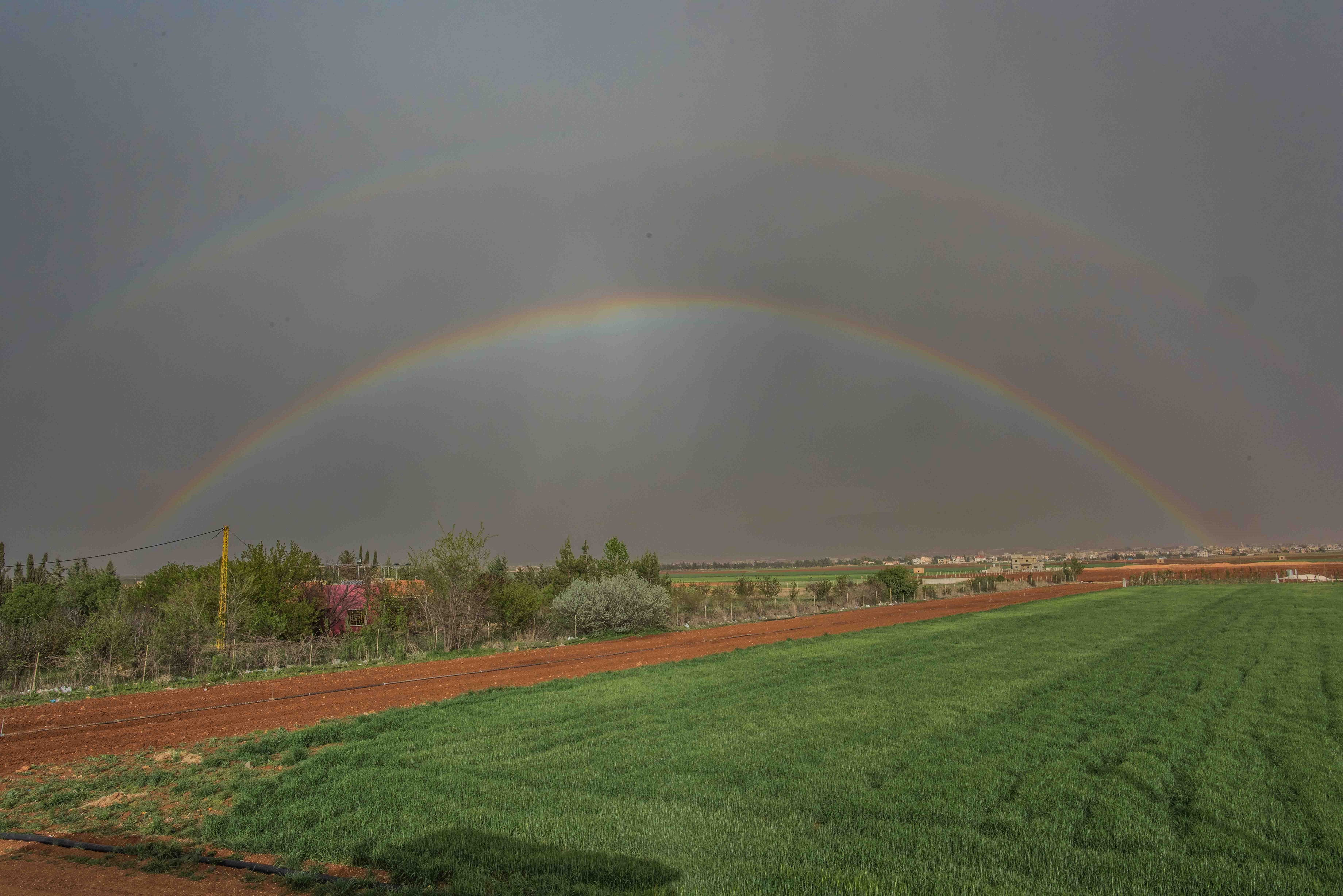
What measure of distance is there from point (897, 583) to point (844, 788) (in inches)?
2006

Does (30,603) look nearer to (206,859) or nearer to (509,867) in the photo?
(206,859)

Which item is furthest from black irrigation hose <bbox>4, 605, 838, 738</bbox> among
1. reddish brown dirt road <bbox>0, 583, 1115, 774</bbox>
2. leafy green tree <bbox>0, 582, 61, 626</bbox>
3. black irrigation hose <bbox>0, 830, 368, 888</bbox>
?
leafy green tree <bbox>0, 582, 61, 626</bbox>

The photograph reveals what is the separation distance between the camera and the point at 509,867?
5336mm

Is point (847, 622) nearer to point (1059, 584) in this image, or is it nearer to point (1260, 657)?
point (1260, 657)

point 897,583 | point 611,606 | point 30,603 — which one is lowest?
point 897,583

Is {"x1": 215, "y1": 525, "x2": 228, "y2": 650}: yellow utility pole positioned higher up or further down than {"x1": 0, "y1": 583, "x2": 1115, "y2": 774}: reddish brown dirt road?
higher up

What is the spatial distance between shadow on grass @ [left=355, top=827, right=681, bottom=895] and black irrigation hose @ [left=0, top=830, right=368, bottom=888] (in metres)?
0.34

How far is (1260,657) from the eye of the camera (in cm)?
1555

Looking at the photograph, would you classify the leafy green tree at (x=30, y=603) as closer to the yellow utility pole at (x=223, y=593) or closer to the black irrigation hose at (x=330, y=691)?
the yellow utility pole at (x=223, y=593)

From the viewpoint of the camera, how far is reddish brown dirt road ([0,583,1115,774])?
34.1ft

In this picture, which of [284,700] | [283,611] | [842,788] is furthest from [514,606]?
[842,788]

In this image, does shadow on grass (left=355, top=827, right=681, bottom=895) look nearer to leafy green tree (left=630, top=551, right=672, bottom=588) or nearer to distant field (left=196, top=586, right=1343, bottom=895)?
distant field (left=196, top=586, right=1343, bottom=895)

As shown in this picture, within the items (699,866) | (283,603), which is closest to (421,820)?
(699,866)

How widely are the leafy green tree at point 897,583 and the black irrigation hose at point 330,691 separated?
32474 millimetres
